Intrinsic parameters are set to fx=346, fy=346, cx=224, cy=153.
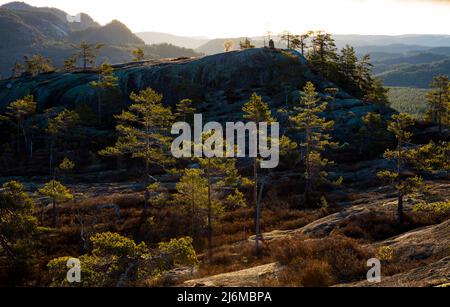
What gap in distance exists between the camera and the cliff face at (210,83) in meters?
69.6

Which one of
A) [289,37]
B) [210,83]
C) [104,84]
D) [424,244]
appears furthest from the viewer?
[289,37]

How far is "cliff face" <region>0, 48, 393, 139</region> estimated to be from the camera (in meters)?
69.6

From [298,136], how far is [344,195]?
22.8 m

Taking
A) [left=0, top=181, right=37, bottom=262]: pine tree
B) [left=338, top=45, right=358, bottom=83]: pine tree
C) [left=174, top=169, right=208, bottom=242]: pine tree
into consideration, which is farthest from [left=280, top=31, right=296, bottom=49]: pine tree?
[left=0, top=181, right=37, bottom=262]: pine tree

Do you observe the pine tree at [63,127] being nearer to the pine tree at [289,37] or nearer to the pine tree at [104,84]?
the pine tree at [104,84]

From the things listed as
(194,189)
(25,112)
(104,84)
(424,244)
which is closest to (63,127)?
(25,112)

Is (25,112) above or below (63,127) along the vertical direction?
above

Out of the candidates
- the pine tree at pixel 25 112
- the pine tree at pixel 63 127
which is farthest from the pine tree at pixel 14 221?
the pine tree at pixel 25 112

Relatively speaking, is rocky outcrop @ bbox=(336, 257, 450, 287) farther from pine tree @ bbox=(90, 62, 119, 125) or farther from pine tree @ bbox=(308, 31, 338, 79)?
pine tree @ bbox=(308, 31, 338, 79)

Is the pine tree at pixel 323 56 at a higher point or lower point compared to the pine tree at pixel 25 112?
higher

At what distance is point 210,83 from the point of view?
76.0 meters

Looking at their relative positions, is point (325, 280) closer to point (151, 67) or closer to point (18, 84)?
point (151, 67)

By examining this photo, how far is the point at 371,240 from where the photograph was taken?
69.3 ft

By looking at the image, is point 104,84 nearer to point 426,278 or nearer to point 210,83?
point 210,83
